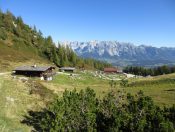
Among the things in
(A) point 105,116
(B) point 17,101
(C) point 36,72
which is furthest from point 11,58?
(A) point 105,116

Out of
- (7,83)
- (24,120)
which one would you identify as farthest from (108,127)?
(7,83)

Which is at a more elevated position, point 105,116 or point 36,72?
point 36,72

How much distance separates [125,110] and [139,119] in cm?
447

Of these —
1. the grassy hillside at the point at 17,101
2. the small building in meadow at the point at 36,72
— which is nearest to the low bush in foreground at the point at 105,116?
the grassy hillside at the point at 17,101

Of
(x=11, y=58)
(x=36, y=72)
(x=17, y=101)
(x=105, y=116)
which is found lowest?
(x=105, y=116)

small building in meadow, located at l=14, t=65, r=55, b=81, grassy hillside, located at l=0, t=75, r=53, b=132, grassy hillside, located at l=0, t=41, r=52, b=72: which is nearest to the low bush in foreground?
grassy hillside, located at l=0, t=75, r=53, b=132

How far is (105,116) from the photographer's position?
166 feet

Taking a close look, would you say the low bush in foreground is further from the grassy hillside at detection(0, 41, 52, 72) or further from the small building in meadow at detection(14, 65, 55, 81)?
the grassy hillside at detection(0, 41, 52, 72)

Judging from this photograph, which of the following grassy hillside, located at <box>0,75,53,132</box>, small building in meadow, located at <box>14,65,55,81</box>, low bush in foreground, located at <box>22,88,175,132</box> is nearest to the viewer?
low bush in foreground, located at <box>22,88,175,132</box>

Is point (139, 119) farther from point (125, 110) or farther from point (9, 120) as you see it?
point (9, 120)

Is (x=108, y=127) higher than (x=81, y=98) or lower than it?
lower

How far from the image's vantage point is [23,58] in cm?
17738

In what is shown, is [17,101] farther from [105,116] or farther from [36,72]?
[36,72]

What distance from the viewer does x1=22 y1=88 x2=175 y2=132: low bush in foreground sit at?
148ft
